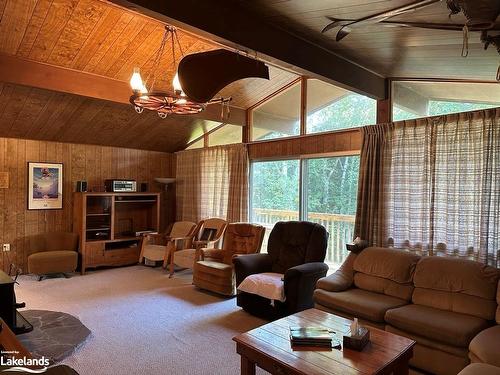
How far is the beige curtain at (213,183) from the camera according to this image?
18.8ft

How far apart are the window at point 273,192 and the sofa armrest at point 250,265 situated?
1046 millimetres

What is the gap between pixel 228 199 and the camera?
5914 mm

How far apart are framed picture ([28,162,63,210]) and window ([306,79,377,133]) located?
14.2 feet

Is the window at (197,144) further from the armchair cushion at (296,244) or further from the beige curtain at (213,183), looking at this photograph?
the armchair cushion at (296,244)

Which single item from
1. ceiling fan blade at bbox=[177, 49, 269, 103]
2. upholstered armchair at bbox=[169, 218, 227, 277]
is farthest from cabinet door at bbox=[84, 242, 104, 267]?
ceiling fan blade at bbox=[177, 49, 269, 103]

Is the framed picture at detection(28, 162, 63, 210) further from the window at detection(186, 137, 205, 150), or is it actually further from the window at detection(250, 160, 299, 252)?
the window at detection(250, 160, 299, 252)

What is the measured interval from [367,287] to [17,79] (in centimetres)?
435

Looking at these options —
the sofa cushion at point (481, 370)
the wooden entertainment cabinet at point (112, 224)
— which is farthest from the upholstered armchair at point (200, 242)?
the sofa cushion at point (481, 370)

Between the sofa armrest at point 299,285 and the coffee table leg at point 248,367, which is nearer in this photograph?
the coffee table leg at point 248,367

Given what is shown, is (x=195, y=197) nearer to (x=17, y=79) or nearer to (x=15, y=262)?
(x=15, y=262)

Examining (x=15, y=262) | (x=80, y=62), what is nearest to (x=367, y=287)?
(x=80, y=62)

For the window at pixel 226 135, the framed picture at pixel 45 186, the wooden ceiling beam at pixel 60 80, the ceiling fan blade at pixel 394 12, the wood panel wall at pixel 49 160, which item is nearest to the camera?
the ceiling fan blade at pixel 394 12

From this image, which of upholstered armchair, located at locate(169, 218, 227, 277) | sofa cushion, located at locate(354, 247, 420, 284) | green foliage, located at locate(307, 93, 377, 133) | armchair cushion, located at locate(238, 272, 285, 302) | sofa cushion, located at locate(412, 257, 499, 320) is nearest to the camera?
sofa cushion, located at locate(412, 257, 499, 320)

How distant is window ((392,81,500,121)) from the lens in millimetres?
3320
